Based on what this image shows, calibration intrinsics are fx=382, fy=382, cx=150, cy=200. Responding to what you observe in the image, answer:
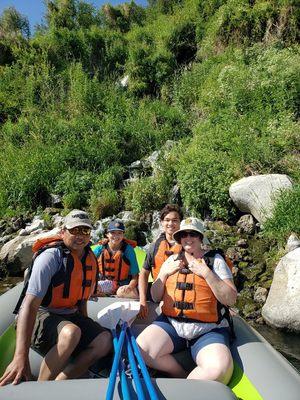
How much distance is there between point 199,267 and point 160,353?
1.84ft

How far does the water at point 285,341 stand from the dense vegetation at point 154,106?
4.95 ft

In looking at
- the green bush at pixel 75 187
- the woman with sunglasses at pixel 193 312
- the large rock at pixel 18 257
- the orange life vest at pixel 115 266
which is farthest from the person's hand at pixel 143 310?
the green bush at pixel 75 187

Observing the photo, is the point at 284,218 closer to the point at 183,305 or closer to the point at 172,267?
the point at 172,267

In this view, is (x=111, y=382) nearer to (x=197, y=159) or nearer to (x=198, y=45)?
(x=197, y=159)

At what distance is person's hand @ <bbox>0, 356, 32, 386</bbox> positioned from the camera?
1.82 m

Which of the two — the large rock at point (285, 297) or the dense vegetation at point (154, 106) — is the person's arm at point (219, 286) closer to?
the large rock at point (285, 297)

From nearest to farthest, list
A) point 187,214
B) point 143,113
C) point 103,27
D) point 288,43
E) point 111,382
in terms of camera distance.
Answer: point 111,382 → point 187,214 → point 288,43 → point 143,113 → point 103,27

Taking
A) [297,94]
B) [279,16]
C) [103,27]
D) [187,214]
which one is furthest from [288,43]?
[103,27]

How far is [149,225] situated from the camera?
267 inches

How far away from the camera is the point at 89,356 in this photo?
2.24 m

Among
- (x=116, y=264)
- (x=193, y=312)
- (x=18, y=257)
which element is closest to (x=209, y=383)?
(x=193, y=312)

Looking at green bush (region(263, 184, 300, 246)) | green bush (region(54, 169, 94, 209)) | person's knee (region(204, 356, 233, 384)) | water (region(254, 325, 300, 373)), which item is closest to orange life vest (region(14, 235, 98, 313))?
person's knee (region(204, 356, 233, 384))

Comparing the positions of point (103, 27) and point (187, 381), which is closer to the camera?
point (187, 381)

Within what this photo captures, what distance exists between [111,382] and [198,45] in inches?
490
